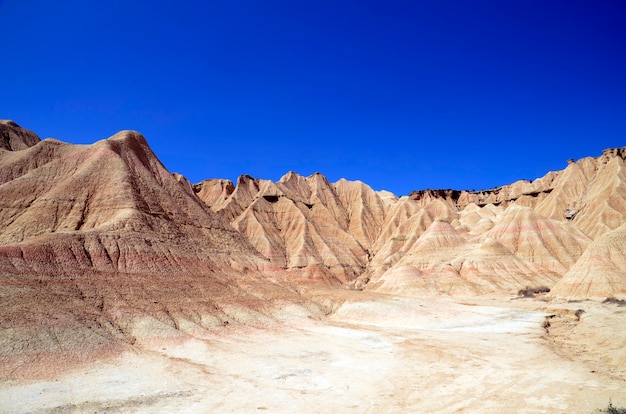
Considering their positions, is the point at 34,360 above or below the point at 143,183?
below

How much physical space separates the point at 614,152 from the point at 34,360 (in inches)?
5359

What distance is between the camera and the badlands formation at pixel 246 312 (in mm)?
20688

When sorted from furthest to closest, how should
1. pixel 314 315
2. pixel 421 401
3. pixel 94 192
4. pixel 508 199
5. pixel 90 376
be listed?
pixel 508 199, pixel 94 192, pixel 314 315, pixel 90 376, pixel 421 401

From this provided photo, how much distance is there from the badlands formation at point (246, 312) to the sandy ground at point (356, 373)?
149 millimetres

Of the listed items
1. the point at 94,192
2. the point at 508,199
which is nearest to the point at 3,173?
the point at 94,192

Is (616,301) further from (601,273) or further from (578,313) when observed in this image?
(578,313)

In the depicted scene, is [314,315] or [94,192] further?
[94,192]

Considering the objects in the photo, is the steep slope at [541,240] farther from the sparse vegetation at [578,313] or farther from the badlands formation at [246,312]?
the sparse vegetation at [578,313]

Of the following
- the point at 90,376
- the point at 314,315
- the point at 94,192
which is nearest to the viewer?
the point at 90,376

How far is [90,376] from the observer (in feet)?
75.6

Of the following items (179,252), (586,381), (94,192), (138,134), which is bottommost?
(586,381)

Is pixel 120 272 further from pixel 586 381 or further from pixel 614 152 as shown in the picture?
pixel 614 152

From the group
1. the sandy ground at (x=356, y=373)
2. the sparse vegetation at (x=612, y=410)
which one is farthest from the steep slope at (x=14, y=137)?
the sparse vegetation at (x=612, y=410)

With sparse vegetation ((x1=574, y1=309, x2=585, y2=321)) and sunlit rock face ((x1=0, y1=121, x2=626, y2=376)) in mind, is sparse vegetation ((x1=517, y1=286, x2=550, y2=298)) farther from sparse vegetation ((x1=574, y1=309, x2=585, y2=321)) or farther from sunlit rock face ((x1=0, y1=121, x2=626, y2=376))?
sparse vegetation ((x1=574, y1=309, x2=585, y2=321))
